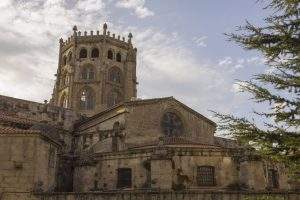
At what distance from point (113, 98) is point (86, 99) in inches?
133

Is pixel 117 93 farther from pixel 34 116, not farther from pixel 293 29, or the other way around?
pixel 293 29

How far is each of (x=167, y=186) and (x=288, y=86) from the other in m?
15.4

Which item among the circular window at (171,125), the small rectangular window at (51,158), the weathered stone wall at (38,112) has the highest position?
the weathered stone wall at (38,112)

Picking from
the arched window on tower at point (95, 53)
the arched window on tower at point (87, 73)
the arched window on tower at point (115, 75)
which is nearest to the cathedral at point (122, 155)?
the arched window on tower at point (87, 73)

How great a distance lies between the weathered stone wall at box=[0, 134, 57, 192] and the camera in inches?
911

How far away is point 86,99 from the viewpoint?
2063 inches

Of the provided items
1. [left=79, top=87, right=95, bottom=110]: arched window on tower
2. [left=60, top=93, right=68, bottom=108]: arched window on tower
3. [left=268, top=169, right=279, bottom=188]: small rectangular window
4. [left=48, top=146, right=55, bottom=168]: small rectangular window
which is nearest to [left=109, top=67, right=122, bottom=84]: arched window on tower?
[left=79, top=87, right=95, bottom=110]: arched window on tower

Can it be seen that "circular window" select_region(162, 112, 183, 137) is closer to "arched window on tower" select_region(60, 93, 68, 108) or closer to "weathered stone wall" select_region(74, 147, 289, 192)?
Result: "weathered stone wall" select_region(74, 147, 289, 192)

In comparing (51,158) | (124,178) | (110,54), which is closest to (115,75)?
(110,54)

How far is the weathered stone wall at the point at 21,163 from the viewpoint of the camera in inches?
911

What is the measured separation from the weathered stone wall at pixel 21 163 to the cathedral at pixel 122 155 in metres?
0.05

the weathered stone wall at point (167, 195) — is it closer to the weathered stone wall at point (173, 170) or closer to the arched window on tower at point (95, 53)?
the weathered stone wall at point (173, 170)

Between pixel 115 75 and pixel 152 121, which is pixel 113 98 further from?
pixel 152 121

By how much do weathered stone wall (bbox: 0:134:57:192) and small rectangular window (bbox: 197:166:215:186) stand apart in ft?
31.1
